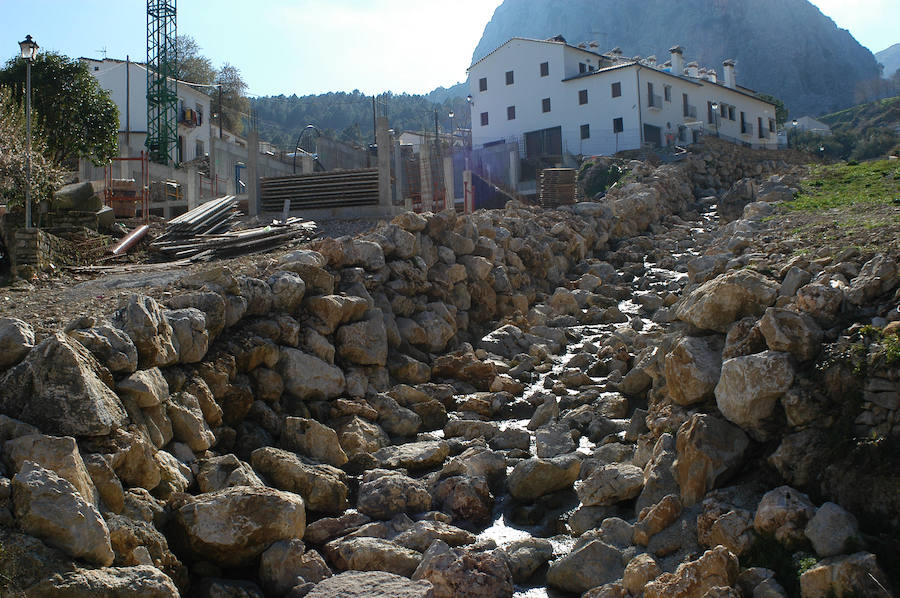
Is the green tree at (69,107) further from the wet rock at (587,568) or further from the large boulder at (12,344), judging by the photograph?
the wet rock at (587,568)

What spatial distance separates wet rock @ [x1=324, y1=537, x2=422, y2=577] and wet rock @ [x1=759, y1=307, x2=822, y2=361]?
143 inches

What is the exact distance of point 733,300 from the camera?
8445 millimetres

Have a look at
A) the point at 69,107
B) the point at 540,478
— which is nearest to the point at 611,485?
the point at 540,478

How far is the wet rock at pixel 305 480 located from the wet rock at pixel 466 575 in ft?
5.32

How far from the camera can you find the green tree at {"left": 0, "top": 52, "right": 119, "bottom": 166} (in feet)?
81.1

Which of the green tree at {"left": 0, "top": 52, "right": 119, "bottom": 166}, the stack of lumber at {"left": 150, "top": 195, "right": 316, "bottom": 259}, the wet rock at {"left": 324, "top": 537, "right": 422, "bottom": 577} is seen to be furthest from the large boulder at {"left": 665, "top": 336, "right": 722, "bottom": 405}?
the green tree at {"left": 0, "top": 52, "right": 119, "bottom": 166}

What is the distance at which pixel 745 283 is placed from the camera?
27.7 ft

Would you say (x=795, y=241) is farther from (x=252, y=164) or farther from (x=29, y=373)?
(x=252, y=164)

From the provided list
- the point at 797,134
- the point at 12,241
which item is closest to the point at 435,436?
the point at 12,241

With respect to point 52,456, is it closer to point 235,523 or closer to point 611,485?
point 235,523

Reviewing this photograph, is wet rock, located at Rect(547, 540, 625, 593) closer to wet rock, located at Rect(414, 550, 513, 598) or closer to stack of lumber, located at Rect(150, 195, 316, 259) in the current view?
wet rock, located at Rect(414, 550, 513, 598)

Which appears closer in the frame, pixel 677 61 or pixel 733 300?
pixel 733 300

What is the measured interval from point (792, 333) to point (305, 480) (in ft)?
15.5

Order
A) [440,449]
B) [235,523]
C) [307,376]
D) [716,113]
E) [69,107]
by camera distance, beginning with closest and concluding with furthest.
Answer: [235,523] → [440,449] → [307,376] → [69,107] → [716,113]
